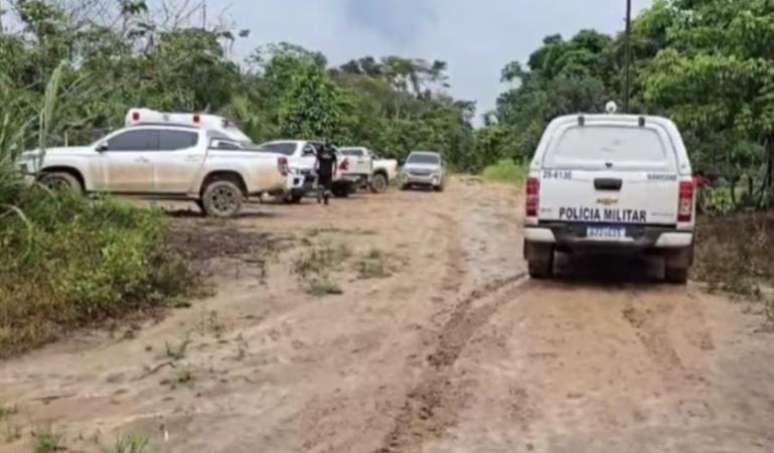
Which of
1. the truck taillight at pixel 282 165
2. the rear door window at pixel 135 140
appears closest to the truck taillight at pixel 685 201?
the truck taillight at pixel 282 165

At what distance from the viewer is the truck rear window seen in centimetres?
1070

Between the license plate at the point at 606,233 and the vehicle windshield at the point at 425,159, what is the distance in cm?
2795

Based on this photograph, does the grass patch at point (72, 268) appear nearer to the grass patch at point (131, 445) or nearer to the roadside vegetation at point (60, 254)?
the roadside vegetation at point (60, 254)

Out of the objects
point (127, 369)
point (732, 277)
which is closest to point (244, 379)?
point (127, 369)

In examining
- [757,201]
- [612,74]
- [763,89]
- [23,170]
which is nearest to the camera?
[23,170]

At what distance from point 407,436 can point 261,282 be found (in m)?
5.41

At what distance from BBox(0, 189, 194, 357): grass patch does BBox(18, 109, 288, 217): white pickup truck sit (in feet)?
23.1

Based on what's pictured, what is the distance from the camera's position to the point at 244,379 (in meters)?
6.76

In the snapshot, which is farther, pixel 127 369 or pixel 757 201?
pixel 757 201

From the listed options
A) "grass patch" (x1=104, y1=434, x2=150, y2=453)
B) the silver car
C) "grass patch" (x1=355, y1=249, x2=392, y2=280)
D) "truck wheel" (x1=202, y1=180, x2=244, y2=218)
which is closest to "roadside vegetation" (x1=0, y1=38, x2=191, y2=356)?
"grass patch" (x1=355, y1=249, x2=392, y2=280)

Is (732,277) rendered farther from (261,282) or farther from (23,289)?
(23,289)

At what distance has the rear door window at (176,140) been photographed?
60.7 ft

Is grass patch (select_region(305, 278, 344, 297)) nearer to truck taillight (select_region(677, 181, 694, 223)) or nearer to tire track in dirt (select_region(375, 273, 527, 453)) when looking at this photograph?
tire track in dirt (select_region(375, 273, 527, 453))

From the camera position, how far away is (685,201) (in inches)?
405
